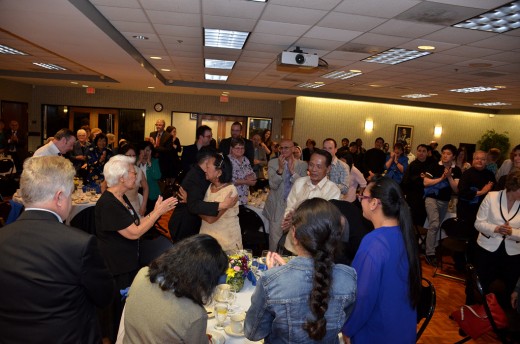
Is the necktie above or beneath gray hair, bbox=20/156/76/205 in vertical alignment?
beneath

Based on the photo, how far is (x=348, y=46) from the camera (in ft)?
18.7

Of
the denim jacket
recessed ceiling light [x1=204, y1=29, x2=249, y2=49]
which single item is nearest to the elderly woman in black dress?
the denim jacket

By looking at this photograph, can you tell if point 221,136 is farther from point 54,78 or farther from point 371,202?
point 371,202

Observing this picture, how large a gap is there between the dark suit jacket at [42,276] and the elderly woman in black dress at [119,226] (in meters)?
1.08

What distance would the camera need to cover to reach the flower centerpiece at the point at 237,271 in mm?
2490

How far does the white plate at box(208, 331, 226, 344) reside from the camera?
1.91 metres

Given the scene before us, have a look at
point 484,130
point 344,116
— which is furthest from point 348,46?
point 484,130

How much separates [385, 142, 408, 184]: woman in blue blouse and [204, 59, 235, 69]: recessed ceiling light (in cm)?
412

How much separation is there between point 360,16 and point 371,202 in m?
2.90

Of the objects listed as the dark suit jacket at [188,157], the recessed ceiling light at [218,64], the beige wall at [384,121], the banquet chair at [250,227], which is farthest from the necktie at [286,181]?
the beige wall at [384,121]

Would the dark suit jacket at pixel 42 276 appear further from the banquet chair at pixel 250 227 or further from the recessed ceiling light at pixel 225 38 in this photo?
the recessed ceiling light at pixel 225 38

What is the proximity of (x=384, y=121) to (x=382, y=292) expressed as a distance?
45.3 feet

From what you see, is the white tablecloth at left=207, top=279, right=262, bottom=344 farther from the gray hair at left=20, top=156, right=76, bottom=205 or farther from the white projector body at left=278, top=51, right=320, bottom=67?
the white projector body at left=278, top=51, right=320, bottom=67

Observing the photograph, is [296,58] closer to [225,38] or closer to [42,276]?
[225,38]
